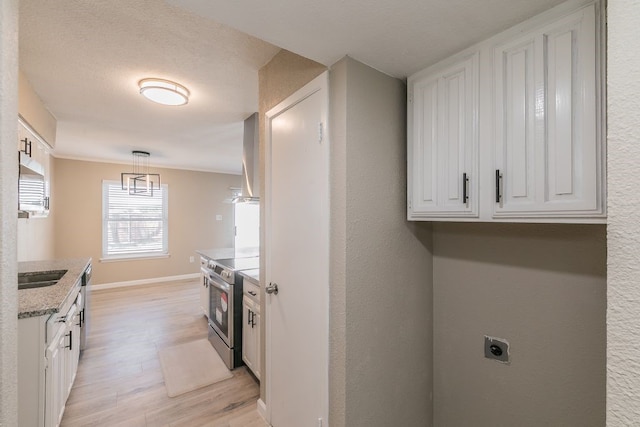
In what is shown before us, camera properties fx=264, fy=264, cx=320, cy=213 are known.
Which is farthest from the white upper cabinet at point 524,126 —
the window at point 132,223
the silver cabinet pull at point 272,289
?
the window at point 132,223

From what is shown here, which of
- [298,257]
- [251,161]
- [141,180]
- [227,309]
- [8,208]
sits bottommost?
[227,309]

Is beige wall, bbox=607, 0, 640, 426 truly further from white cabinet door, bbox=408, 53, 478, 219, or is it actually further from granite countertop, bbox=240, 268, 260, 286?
granite countertop, bbox=240, 268, 260, 286

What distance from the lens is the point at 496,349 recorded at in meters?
1.37

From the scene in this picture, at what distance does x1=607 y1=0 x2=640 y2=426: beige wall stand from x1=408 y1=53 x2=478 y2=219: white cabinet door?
0.56 m

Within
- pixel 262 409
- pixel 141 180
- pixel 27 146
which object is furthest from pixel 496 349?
pixel 141 180

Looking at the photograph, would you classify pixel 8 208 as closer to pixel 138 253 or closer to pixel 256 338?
pixel 256 338

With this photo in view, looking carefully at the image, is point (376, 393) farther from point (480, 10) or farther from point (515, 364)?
point (480, 10)

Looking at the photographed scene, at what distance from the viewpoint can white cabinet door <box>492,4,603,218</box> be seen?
0.89 m

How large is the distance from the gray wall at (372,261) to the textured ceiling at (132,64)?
88 centimetres

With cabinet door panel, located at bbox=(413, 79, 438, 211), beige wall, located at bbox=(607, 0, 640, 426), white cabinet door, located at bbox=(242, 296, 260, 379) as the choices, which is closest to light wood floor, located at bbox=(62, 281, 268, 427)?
white cabinet door, located at bbox=(242, 296, 260, 379)

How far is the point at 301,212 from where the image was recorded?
1.53 metres

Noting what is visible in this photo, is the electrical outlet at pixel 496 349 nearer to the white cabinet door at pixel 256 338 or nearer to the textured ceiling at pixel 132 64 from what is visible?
the white cabinet door at pixel 256 338

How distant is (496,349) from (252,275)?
1.79 meters

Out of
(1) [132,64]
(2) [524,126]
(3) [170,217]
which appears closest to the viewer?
(2) [524,126]
